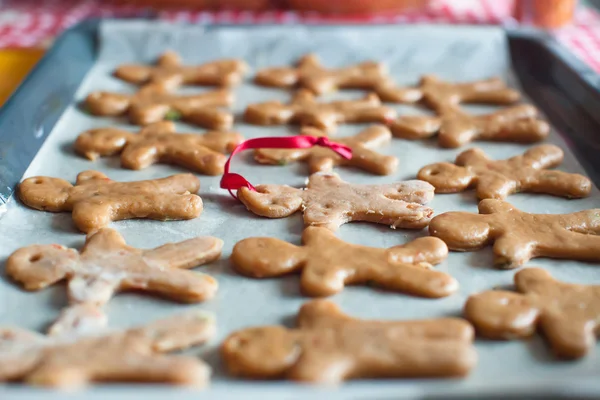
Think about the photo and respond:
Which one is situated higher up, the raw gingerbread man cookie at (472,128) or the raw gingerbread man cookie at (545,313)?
the raw gingerbread man cookie at (472,128)

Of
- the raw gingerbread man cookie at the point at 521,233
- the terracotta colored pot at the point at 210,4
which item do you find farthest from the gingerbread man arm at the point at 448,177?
the terracotta colored pot at the point at 210,4

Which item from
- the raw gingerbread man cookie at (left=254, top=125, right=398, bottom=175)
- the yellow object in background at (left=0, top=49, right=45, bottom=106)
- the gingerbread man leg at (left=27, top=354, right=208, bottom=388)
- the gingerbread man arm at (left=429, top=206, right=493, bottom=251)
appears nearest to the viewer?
the gingerbread man leg at (left=27, top=354, right=208, bottom=388)

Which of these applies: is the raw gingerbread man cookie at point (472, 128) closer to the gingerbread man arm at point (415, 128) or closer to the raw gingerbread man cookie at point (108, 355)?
the gingerbread man arm at point (415, 128)

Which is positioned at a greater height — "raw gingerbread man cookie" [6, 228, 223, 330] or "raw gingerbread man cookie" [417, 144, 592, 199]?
"raw gingerbread man cookie" [417, 144, 592, 199]

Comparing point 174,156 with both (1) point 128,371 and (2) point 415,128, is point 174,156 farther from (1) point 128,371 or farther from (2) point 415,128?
(1) point 128,371

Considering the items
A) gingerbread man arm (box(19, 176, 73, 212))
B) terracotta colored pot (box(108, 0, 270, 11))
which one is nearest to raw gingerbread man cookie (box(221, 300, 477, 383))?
gingerbread man arm (box(19, 176, 73, 212))

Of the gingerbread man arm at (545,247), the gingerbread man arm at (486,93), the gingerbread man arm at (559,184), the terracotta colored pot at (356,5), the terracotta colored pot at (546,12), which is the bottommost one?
the gingerbread man arm at (545,247)

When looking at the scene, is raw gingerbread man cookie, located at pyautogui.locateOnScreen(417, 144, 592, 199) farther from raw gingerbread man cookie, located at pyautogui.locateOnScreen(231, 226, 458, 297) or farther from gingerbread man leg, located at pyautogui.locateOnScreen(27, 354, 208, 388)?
gingerbread man leg, located at pyautogui.locateOnScreen(27, 354, 208, 388)
